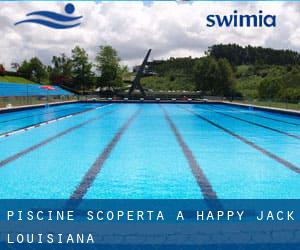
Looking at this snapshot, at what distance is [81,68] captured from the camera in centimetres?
5691

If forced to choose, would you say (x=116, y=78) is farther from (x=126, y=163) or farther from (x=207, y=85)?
(x=126, y=163)

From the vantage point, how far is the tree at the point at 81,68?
56.3 metres

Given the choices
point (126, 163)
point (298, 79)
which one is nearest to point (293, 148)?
point (126, 163)

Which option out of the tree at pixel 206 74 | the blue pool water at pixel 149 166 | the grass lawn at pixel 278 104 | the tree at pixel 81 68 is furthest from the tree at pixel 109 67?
the blue pool water at pixel 149 166

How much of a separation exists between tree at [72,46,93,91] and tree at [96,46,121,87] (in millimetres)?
1491

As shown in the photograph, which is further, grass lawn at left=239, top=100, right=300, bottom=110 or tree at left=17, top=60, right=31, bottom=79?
tree at left=17, top=60, right=31, bottom=79

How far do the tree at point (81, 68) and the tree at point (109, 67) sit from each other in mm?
1491

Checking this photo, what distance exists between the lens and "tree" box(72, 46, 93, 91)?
5631 centimetres

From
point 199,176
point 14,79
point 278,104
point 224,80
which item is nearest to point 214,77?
point 224,80

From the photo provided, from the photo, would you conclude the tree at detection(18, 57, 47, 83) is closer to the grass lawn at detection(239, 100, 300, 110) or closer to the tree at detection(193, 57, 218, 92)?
the tree at detection(193, 57, 218, 92)

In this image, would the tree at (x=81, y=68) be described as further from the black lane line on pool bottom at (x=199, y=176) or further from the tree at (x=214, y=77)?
the black lane line on pool bottom at (x=199, y=176)

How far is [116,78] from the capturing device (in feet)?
188

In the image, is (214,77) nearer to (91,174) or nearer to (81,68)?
(81,68)

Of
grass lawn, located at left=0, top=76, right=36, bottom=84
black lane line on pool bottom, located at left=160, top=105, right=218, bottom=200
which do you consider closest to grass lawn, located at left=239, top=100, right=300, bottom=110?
black lane line on pool bottom, located at left=160, top=105, right=218, bottom=200
